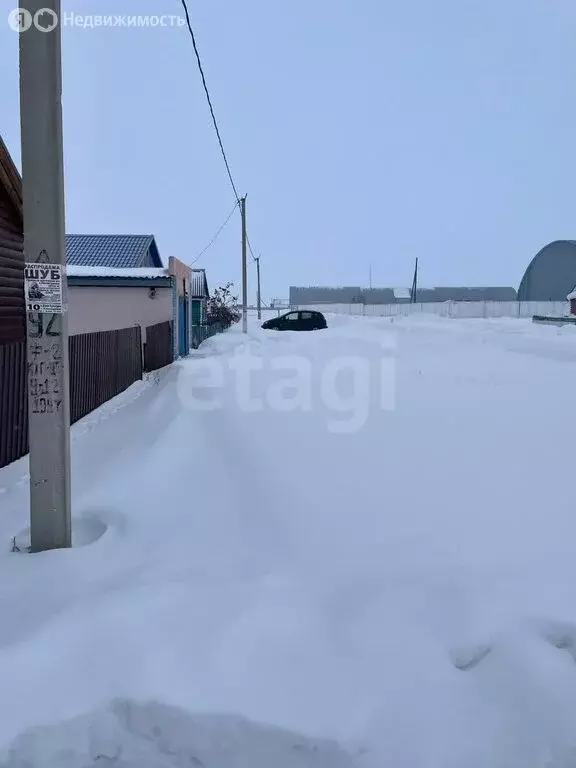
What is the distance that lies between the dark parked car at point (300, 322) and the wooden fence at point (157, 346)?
19.1m

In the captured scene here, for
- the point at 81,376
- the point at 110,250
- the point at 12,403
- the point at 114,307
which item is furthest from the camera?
the point at 110,250

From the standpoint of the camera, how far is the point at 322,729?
2.40m

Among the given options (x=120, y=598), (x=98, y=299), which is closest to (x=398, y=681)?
(x=120, y=598)

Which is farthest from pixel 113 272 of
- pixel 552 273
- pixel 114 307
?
pixel 552 273

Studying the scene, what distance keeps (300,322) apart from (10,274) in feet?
89.5

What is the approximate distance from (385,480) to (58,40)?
13.0 feet

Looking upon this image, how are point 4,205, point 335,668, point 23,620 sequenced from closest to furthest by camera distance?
1. point 335,668
2. point 23,620
3. point 4,205

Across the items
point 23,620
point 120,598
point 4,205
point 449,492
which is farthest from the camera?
point 4,205

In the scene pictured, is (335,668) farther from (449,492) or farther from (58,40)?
(58,40)

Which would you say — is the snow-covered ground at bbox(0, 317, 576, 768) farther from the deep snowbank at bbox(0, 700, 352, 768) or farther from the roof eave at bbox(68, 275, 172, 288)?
the roof eave at bbox(68, 275, 172, 288)

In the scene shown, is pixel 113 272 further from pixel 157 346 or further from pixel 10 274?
pixel 10 274

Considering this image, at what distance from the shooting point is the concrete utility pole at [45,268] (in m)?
3.57

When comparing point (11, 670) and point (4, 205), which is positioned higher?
point (4, 205)

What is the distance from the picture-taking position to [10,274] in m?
10.3
